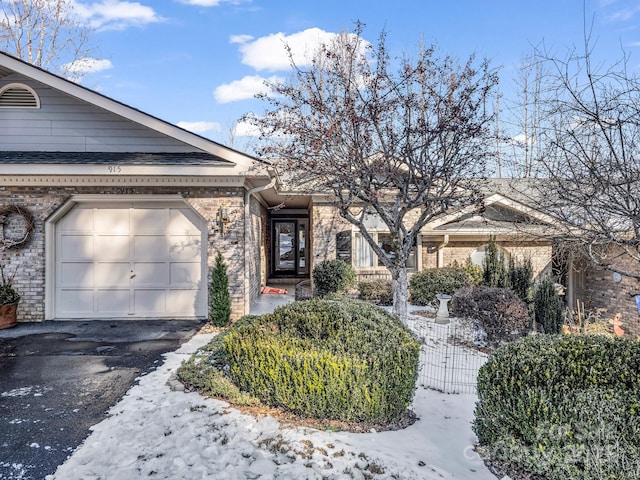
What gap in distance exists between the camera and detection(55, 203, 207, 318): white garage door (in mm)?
8945

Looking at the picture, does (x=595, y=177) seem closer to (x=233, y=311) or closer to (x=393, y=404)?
(x=393, y=404)

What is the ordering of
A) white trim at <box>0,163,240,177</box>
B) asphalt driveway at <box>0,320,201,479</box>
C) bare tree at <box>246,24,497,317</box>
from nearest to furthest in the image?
asphalt driveway at <box>0,320,201,479</box>, bare tree at <box>246,24,497,317</box>, white trim at <box>0,163,240,177</box>

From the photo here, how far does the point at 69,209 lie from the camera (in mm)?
8867

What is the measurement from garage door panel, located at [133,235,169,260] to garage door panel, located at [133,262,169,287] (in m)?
0.16

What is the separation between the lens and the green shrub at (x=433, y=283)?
429 inches

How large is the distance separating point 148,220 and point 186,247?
1053mm

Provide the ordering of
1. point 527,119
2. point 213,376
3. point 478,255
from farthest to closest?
point 478,255 → point 527,119 → point 213,376

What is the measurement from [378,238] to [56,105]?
9.13 m

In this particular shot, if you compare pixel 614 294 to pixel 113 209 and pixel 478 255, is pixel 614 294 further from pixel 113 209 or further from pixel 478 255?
pixel 113 209

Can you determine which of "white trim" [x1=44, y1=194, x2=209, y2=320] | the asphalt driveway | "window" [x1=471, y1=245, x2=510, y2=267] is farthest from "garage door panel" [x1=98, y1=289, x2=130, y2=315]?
"window" [x1=471, y1=245, x2=510, y2=267]

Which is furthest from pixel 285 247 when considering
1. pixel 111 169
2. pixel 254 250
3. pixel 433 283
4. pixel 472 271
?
pixel 111 169

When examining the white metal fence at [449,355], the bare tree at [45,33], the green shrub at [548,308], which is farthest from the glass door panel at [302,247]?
the bare tree at [45,33]

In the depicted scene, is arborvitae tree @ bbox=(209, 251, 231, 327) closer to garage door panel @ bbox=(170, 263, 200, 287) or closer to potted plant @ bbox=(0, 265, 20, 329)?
garage door panel @ bbox=(170, 263, 200, 287)

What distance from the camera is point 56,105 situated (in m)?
8.68
